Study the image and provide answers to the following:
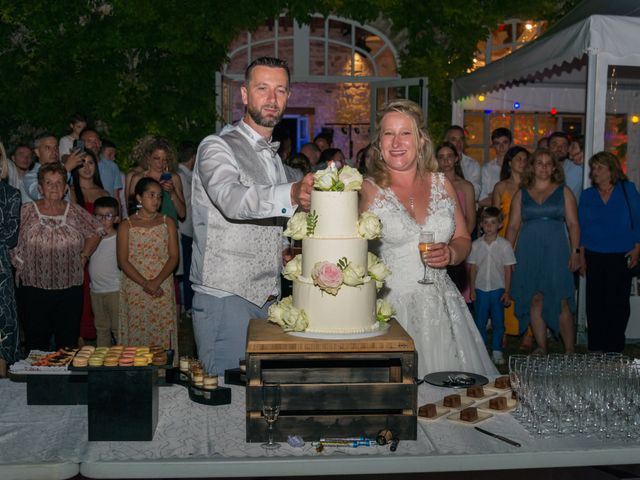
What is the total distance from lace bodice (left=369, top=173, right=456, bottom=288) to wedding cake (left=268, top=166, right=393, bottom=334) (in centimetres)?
134

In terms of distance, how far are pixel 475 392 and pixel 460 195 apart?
4.36m

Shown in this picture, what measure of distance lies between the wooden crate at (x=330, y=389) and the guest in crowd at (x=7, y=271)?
315 cm

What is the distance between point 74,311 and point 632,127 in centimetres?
728

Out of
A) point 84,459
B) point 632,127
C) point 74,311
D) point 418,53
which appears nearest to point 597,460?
point 84,459

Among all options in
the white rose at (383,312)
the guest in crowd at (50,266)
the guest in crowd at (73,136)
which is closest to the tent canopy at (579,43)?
the guest in crowd at (50,266)

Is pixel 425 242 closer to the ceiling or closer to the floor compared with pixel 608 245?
closer to the ceiling

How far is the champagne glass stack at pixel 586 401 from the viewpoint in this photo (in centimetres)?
285

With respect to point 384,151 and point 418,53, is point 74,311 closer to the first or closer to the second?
point 384,151

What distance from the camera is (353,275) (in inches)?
113

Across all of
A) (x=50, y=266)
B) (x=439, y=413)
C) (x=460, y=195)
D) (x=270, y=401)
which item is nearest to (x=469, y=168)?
(x=460, y=195)

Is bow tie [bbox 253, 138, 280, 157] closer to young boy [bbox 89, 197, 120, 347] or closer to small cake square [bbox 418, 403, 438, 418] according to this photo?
small cake square [bbox 418, 403, 438, 418]

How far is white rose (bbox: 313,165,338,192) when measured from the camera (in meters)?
2.94

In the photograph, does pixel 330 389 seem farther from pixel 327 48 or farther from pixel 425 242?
pixel 327 48

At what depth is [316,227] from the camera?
9.69 ft
